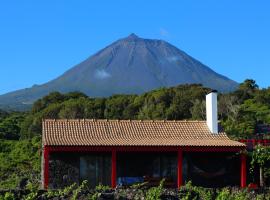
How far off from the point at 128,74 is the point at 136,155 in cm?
11882

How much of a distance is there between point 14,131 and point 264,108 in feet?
60.3

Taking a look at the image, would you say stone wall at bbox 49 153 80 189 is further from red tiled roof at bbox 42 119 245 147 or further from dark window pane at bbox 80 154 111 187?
red tiled roof at bbox 42 119 245 147

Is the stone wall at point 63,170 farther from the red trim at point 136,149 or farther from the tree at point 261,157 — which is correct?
the tree at point 261,157

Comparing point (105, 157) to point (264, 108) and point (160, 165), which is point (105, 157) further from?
point (264, 108)

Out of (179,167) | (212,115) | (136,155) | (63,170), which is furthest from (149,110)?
(63,170)

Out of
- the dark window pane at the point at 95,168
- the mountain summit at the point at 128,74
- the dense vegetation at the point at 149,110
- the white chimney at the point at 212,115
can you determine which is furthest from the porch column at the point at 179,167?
the mountain summit at the point at 128,74

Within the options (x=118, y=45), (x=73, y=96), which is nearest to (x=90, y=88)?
(x=118, y=45)

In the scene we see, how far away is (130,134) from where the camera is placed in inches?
968

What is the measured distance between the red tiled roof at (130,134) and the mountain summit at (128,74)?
3656 inches

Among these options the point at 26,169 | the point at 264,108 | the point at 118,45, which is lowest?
the point at 26,169

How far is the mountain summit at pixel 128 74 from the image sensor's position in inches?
5074

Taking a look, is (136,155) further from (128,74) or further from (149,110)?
(128,74)

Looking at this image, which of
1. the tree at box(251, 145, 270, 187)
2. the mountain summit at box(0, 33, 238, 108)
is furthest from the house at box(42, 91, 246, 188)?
the mountain summit at box(0, 33, 238, 108)

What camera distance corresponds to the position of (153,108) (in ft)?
167
